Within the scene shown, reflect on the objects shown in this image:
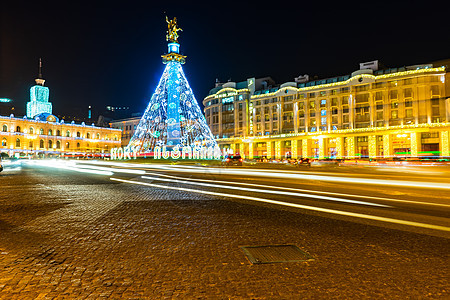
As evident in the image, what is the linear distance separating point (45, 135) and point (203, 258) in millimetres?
103838

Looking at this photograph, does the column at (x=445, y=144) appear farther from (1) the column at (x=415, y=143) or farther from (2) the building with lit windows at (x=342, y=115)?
(1) the column at (x=415, y=143)

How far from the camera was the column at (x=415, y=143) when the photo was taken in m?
47.7

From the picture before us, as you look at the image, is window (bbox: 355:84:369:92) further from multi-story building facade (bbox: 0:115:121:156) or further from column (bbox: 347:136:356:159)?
multi-story building facade (bbox: 0:115:121:156)

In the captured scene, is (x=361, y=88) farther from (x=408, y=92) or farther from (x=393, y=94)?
(x=408, y=92)

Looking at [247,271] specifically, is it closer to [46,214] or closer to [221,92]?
[46,214]

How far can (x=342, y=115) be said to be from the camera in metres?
57.9

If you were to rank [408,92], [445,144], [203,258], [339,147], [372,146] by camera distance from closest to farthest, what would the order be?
[203,258]
[445,144]
[408,92]
[372,146]
[339,147]

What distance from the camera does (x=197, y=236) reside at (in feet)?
16.7

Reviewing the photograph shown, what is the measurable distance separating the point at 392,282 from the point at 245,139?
217 feet

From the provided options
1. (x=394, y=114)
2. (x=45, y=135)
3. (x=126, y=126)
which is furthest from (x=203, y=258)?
(x=126, y=126)

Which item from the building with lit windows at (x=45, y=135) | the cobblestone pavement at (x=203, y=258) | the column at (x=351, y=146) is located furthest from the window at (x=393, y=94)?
the building with lit windows at (x=45, y=135)

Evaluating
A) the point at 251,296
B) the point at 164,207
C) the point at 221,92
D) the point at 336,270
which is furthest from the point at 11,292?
the point at 221,92

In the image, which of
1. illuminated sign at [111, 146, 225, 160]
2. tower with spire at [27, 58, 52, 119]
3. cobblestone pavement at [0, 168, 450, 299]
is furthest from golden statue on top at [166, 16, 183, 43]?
tower with spire at [27, 58, 52, 119]

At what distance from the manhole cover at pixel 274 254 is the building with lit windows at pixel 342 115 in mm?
51896
